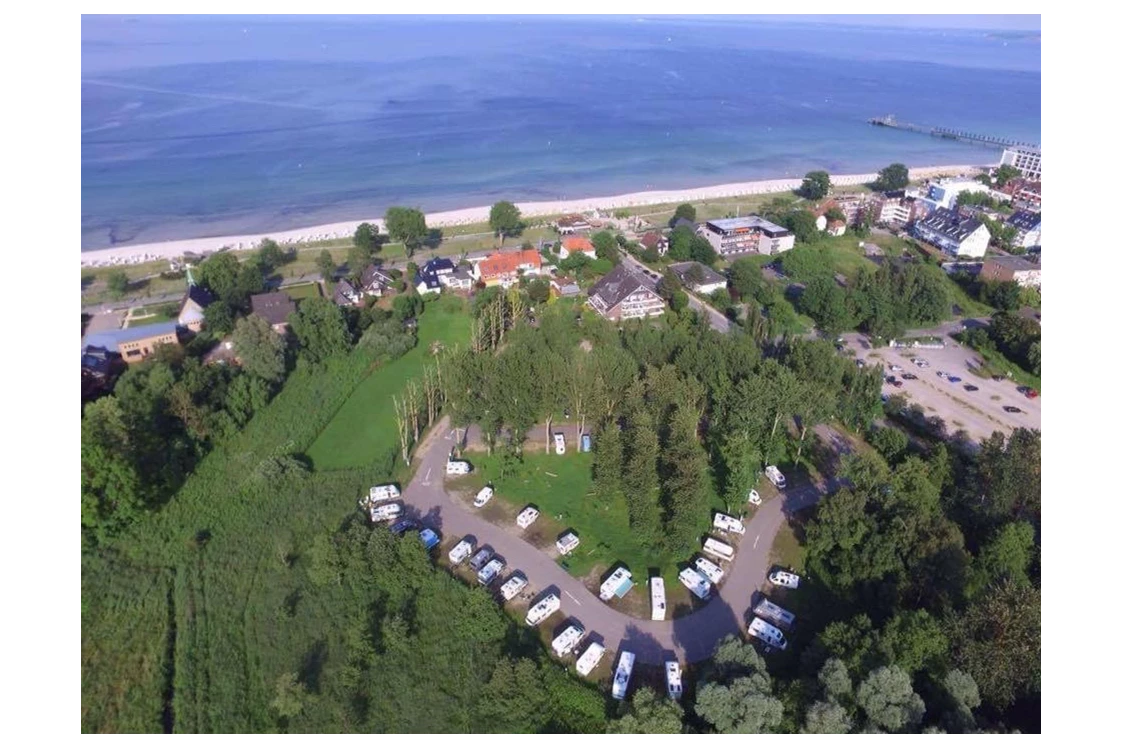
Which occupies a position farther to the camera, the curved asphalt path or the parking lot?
the parking lot

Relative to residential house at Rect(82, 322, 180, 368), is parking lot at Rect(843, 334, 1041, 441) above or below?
below

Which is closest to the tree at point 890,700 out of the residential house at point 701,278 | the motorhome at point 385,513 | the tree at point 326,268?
the motorhome at point 385,513

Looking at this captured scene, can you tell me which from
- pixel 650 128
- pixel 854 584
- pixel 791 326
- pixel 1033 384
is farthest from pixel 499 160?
pixel 854 584

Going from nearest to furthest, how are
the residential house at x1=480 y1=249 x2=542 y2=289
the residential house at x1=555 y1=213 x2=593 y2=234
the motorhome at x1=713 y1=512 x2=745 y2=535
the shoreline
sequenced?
the motorhome at x1=713 y1=512 x2=745 y2=535 → the residential house at x1=480 y1=249 x2=542 y2=289 → the shoreline → the residential house at x1=555 y1=213 x2=593 y2=234

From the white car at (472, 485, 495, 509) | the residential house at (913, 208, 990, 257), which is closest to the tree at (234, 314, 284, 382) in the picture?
the white car at (472, 485, 495, 509)

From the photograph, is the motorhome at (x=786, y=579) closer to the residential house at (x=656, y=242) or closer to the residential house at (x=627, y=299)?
the residential house at (x=627, y=299)

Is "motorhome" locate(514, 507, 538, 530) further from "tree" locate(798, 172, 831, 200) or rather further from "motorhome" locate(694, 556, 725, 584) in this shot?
"tree" locate(798, 172, 831, 200)

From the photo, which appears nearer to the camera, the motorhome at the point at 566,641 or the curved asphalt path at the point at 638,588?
the motorhome at the point at 566,641
